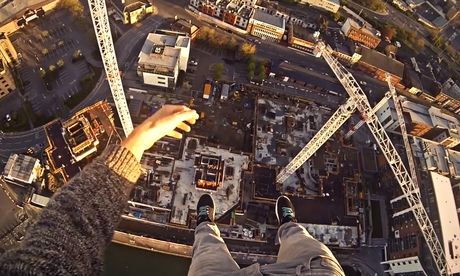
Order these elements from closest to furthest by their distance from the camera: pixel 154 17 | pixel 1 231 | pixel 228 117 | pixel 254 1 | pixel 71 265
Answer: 1. pixel 71 265
2. pixel 1 231
3. pixel 228 117
4. pixel 154 17
5. pixel 254 1

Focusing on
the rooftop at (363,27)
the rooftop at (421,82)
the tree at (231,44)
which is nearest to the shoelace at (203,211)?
the tree at (231,44)

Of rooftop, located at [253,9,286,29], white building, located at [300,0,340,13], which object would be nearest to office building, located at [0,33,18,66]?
rooftop, located at [253,9,286,29]

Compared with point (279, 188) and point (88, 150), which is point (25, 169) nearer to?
point (88, 150)

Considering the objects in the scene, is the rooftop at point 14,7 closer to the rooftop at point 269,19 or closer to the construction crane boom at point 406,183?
the rooftop at point 269,19

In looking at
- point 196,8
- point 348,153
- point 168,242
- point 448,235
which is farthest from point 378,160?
point 196,8

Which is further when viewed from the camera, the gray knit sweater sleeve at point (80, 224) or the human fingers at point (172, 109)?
the human fingers at point (172, 109)

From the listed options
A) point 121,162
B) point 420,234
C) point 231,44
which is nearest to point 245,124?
point 231,44

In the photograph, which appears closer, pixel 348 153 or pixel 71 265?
pixel 71 265
